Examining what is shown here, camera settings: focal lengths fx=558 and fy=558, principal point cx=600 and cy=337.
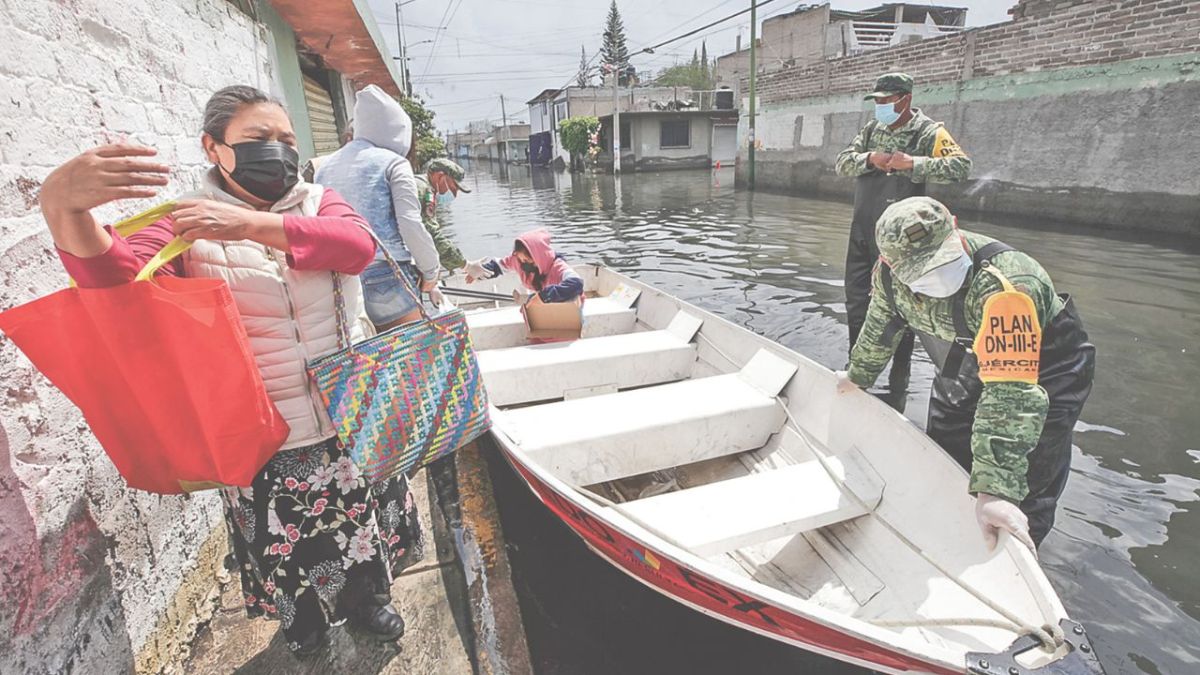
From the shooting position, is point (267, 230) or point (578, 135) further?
point (578, 135)

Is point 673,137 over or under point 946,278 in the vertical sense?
over

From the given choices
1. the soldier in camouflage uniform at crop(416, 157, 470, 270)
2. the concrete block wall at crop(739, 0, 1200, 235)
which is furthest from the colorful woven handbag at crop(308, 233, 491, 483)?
the concrete block wall at crop(739, 0, 1200, 235)

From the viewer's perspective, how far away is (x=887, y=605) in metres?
2.42

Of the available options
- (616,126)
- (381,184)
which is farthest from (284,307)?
(616,126)

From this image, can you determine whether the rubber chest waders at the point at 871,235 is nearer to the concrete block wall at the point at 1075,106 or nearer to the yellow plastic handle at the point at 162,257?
the yellow plastic handle at the point at 162,257

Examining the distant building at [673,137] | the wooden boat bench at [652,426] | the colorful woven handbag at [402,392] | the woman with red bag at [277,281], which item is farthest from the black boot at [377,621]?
A: the distant building at [673,137]

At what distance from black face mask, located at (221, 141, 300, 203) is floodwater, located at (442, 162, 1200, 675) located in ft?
7.54

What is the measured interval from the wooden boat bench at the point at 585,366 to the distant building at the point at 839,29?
25.2 m

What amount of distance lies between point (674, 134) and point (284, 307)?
113 feet

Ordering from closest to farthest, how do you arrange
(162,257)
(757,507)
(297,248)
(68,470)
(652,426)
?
(162,257) < (297,248) < (68,470) < (757,507) < (652,426)

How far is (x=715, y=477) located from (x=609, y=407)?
0.89 meters

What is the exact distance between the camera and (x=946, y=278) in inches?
85.9

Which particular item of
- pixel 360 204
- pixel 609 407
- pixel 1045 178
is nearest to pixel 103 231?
pixel 360 204

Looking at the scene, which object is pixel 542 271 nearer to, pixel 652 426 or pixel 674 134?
pixel 652 426
